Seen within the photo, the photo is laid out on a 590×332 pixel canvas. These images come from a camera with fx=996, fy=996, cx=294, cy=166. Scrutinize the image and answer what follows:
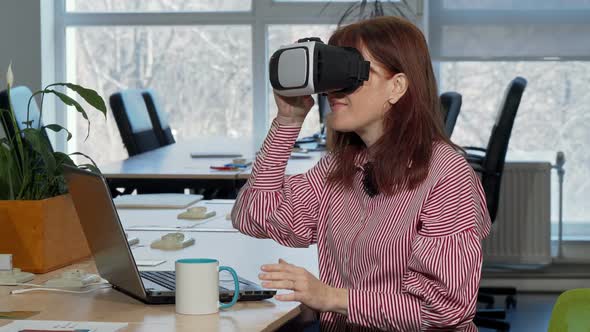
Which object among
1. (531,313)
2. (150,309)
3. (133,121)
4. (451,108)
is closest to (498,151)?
(451,108)

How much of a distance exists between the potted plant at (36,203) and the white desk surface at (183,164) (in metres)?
1.65

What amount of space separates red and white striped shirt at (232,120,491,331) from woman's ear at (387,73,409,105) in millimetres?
116

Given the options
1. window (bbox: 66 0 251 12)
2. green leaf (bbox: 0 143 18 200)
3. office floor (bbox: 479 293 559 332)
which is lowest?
office floor (bbox: 479 293 559 332)

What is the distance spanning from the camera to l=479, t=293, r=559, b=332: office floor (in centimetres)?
434

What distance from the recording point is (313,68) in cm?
166

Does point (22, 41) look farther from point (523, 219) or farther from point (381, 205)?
point (381, 205)

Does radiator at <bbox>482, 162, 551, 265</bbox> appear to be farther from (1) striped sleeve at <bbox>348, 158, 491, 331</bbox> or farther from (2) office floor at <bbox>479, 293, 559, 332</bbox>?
(1) striped sleeve at <bbox>348, 158, 491, 331</bbox>

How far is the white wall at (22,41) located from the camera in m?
5.53

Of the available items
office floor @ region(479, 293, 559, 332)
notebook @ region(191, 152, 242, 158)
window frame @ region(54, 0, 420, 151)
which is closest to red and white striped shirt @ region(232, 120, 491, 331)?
notebook @ region(191, 152, 242, 158)

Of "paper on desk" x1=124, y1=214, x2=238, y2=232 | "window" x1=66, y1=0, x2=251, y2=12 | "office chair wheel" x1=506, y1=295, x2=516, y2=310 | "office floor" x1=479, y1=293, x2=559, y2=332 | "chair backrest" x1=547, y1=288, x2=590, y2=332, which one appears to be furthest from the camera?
"window" x1=66, y1=0, x2=251, y2=12

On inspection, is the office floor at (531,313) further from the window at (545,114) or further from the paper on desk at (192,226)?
the paper on desk at (192,226)

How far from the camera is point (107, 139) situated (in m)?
5.84

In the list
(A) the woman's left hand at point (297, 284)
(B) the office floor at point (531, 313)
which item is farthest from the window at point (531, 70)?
(A) the woman's left hand at point (297, 284)

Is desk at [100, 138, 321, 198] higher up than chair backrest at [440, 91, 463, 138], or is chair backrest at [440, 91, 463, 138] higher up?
chair backrest at [440, 91, 463, 138]
